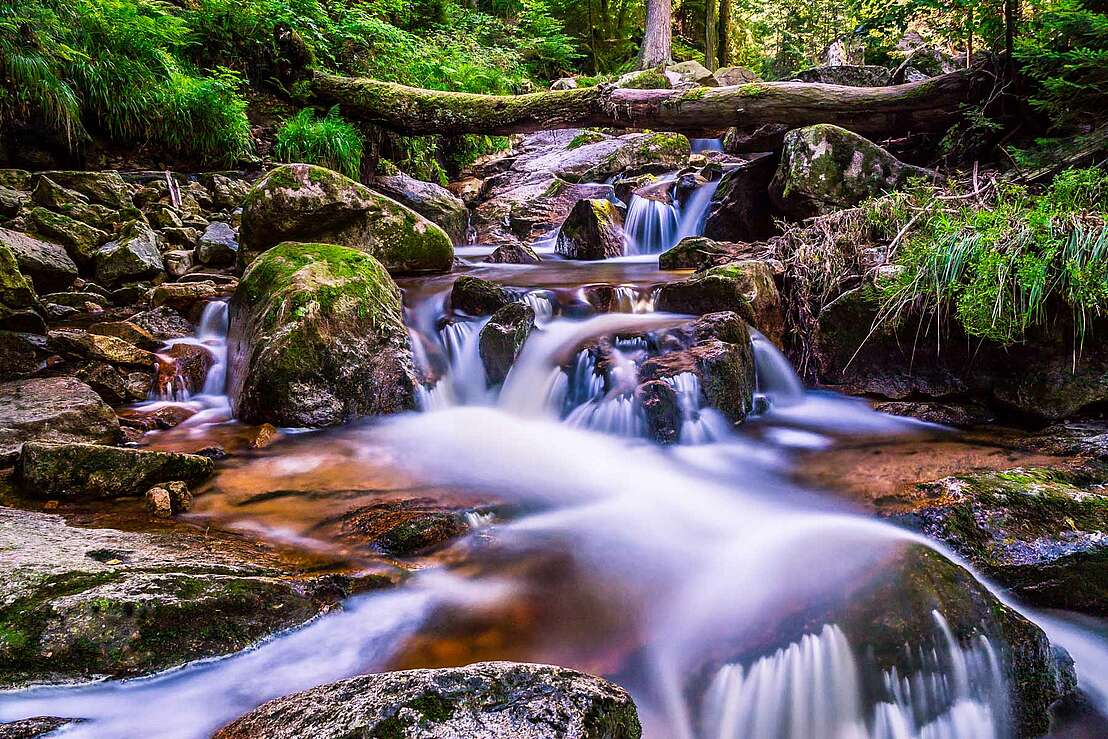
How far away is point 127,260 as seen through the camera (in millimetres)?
6539

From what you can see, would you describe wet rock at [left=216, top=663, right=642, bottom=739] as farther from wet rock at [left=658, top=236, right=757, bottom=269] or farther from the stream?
wet rock at [left=658, top=236, right=757, bottom=269]

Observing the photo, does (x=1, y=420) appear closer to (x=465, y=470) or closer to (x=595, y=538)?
(x=465, y=470)

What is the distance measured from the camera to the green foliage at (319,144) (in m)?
9.08

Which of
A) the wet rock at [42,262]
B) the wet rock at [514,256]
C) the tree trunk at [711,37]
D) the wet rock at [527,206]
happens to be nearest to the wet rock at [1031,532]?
the wet rock at [514,256]

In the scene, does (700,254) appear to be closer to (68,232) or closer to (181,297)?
(181,297)

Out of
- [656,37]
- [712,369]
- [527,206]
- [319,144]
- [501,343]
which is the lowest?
[712,369]

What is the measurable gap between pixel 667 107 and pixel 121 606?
7824 mm

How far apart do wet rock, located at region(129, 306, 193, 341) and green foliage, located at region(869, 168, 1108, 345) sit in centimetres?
→ 621

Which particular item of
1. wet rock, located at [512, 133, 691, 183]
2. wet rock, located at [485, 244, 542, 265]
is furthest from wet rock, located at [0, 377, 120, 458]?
wet rock, located at [512, 133, 691, 183]

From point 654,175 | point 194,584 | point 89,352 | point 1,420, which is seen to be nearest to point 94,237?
point 89,352

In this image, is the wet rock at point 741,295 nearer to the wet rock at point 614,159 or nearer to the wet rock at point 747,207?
the wet rock at point 747,207

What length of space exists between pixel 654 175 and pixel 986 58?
6.25 m

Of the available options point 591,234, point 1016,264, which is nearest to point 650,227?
point 591,234

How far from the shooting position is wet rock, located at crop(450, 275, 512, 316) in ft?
18.6
